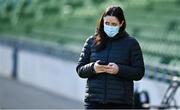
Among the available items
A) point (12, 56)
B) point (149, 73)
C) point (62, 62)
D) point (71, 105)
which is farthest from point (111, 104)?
point (12, 56)

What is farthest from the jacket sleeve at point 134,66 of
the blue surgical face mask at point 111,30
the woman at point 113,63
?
the blue surgical face mask at point 111,30

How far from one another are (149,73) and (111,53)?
5780 mm

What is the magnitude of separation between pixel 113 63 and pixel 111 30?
273mm

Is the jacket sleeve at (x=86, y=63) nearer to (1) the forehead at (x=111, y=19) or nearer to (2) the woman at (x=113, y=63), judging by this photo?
(2) the woman at (x=113, y=63)

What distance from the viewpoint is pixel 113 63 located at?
18.7ft

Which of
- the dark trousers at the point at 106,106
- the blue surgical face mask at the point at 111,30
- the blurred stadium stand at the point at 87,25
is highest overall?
the blurred stadium stand at the point at 87,25

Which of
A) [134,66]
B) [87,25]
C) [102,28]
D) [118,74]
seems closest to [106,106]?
[118,74]

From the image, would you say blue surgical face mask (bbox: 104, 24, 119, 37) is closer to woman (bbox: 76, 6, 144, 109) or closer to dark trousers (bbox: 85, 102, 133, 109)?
woman (bbox: 76, 6, 144, 109)

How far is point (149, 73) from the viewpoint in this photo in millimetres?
11508

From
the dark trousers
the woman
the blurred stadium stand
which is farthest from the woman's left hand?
the blurred stadium stand

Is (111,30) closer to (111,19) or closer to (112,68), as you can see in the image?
(111,19)

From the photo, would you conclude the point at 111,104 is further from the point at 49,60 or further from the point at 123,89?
the point at 49,60

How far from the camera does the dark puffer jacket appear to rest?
18.8 feet

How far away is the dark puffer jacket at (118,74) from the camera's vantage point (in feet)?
18.8
